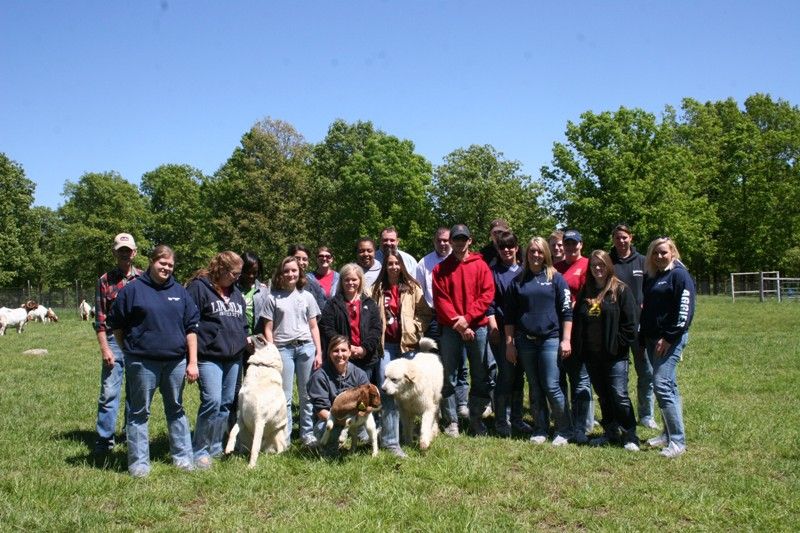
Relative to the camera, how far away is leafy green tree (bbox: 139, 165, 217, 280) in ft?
142

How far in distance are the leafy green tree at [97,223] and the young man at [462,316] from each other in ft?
142

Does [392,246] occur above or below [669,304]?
above

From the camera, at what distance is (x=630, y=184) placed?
3406 centimetres

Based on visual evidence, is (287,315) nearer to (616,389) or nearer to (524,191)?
(616,389)

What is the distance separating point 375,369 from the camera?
6.62m

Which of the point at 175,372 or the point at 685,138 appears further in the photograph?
the point at 685,138

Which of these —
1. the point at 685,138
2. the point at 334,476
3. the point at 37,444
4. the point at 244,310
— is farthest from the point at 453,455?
the point at 685,138

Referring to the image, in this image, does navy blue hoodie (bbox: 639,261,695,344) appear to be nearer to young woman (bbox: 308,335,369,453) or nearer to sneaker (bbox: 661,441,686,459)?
sneaker (bbox: 661,441,686,459)

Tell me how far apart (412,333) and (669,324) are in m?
2.54

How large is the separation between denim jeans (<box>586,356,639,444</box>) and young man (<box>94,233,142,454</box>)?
4687 mm

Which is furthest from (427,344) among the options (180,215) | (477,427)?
(180,215)

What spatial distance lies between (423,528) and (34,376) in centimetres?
1036

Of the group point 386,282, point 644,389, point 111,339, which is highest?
point 386,282

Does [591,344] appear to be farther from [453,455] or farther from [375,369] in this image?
[375,369]
